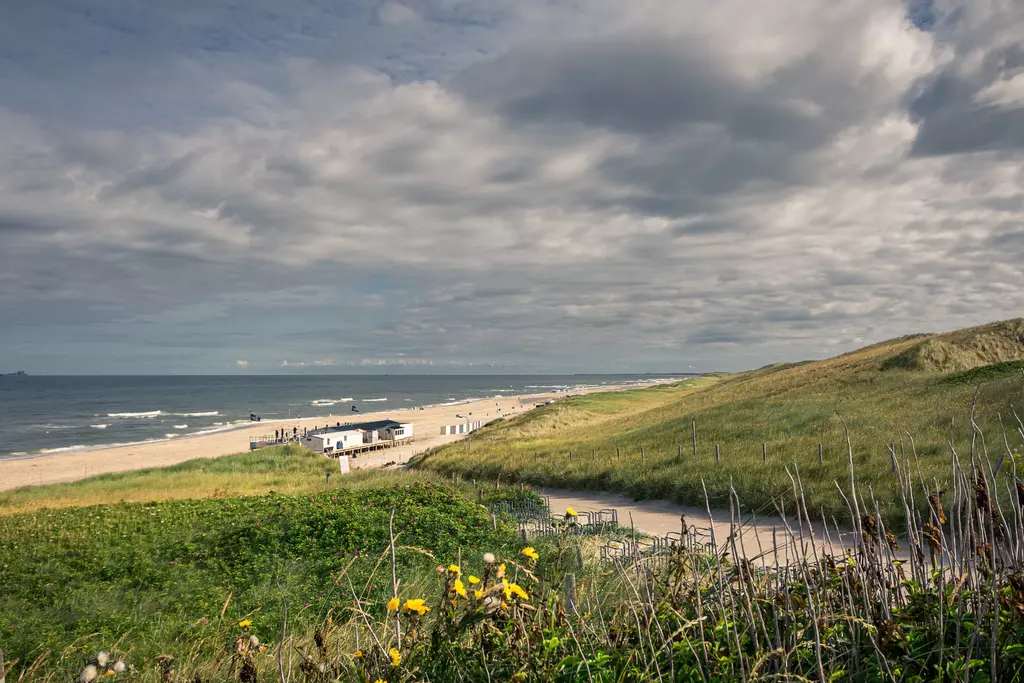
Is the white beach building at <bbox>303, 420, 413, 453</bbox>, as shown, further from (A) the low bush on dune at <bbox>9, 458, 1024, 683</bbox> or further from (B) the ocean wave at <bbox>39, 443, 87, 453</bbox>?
(A) the low bush on dune at <bbox>9, 458, 1024, 683</bbox>

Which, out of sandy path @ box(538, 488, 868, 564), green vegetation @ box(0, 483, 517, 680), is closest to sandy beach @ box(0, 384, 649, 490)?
sandy path @ box(538, 488, 868, 564)

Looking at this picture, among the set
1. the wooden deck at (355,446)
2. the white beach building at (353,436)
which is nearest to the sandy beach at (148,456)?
the wooden deck at (355,446)

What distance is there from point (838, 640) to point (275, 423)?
96247 mm

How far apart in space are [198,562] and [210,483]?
18.5 metres

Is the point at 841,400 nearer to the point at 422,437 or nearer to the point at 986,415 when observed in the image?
the point at 986,415

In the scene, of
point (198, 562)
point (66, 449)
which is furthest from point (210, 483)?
point (66, 449)

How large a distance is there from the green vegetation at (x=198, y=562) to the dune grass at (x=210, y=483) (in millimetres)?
5782

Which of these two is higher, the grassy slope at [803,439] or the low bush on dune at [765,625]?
the low bush on dune at [765,625]

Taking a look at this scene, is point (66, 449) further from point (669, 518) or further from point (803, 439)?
point (803, 439)

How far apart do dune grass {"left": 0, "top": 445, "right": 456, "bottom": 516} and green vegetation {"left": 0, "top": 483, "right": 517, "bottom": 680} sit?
5782mm

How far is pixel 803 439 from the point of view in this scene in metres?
21.1

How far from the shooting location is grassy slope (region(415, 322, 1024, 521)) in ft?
53.5

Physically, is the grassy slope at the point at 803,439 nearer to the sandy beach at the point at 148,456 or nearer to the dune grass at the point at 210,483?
the dune grass at the point at 210,483

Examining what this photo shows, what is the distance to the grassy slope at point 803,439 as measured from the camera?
16297mm
